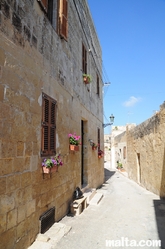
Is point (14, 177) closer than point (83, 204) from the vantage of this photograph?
Yes

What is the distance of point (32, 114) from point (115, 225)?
3527 mm

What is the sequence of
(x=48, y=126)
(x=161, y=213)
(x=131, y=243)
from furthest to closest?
(x=161, y=213) → (x=48, y=126) → (x=131, y=243)

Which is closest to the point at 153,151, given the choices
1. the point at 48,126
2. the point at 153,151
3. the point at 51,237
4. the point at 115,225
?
the point at 153,151

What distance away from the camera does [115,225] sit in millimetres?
4703

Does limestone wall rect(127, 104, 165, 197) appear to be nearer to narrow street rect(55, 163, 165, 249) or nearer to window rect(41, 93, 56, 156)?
narrow street rect(55, 163, 165, 249)

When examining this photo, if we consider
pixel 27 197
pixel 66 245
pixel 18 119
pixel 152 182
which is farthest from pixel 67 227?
pixel 152 182

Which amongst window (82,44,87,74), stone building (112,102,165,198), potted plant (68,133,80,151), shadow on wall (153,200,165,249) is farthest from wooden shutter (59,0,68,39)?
shadow on wall (153,200,165,249)

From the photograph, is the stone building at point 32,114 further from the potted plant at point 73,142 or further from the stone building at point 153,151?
the stone building at point 153,151

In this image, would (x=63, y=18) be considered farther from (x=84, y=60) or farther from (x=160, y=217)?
(x=160, y=217)

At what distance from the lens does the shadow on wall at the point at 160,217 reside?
4116 mm

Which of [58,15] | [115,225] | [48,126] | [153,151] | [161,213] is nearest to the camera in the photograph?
[48,126]

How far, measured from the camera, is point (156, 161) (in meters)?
8.33

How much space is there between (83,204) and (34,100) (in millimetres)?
3823

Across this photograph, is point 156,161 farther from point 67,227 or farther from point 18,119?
point 18,119
